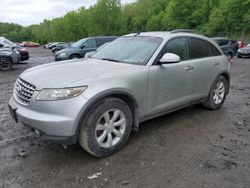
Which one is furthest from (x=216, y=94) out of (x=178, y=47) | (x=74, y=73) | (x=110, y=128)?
(x=74, y=73)

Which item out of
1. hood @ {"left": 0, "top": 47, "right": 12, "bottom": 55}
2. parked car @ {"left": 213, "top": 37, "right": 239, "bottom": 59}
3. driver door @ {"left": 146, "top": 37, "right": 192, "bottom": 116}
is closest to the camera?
driver door @ {"left": 146, "top": 37, "right": 192, "bottom": 116}

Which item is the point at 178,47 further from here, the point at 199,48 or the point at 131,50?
the point at 131,50

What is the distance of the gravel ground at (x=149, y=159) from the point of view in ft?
10.2

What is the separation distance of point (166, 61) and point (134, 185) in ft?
6.28

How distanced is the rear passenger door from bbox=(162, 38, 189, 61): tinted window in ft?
0.47

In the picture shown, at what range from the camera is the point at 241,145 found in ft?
13.3

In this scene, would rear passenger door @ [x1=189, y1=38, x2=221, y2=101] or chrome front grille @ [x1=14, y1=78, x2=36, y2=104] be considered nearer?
chrome front grille @ [x1=14, y1=78, x2=36, y2=104]

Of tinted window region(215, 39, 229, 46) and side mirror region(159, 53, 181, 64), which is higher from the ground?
side mirror region(159, 53, 181, 64)

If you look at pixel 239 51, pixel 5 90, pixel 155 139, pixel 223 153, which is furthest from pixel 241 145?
pixel 239 51

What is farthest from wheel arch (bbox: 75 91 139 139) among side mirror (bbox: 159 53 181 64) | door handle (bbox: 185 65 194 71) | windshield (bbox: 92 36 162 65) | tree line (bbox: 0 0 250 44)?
tree line (bbox: 0 0 250 44)

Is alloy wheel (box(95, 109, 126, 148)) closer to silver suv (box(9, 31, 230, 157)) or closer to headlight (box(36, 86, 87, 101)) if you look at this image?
silver suv (box(9, 31, 230, 157))

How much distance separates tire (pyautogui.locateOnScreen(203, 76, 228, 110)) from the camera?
5469 millimetres

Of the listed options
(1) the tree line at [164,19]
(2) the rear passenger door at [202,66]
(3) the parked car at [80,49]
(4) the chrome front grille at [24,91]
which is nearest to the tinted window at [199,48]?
(2) the rear passenger door at [202,66]

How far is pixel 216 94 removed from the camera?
5.67 metres
